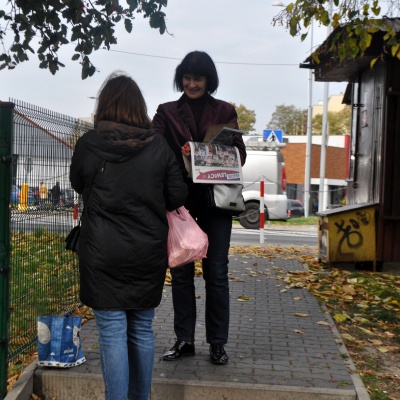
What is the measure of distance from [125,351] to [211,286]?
1155 millimetres

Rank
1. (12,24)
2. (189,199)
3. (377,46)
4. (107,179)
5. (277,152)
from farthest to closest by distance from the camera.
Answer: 1. (277,152)
2. (377,46)
3. (12,24)
4. (189,199)
5. (107,179)

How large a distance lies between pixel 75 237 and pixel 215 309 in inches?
51.1

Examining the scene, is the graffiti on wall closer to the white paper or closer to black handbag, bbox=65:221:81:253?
the white paper

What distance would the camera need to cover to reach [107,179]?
10.9ft

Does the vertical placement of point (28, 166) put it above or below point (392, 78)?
below

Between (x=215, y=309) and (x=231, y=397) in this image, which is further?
(x=215, y=309)

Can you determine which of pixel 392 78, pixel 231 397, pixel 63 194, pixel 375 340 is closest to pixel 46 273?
pixel 63 194

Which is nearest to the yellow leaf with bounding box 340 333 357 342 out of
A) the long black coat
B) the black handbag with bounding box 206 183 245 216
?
the black handbag with bounding box 206 183 245 216

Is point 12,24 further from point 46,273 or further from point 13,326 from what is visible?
point 13,326

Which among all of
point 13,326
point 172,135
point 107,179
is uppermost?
point 172,135

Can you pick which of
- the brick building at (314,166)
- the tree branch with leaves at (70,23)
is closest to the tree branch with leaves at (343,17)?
the tree branch with leaves at (70,23)

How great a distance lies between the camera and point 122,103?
11.3 feet

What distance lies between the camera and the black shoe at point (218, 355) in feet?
14.6

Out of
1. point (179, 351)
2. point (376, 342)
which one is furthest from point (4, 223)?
point (376, 342)
